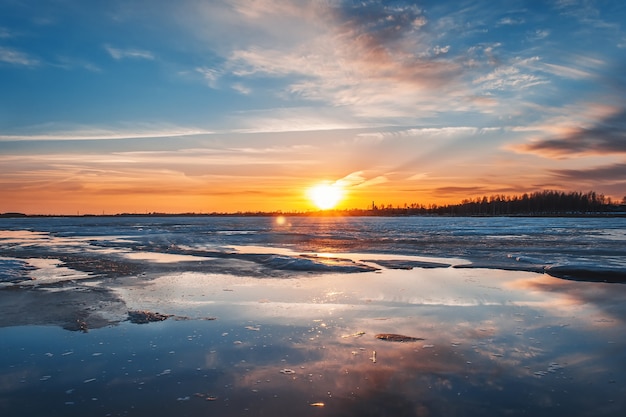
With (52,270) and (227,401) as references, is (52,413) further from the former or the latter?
(52,270)

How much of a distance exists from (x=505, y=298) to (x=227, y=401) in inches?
341

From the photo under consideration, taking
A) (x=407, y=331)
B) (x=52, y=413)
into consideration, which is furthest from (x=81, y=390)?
(x=407, y=331)

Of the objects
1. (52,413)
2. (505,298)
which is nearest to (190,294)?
(52,413)

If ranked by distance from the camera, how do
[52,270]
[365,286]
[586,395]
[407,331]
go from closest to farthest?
[586,395]
[407,331]
[365,286]
[52,270]

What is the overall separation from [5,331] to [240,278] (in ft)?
24.8

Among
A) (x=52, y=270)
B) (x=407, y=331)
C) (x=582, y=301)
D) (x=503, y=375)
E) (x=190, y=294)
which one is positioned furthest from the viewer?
(x=52, y=270)

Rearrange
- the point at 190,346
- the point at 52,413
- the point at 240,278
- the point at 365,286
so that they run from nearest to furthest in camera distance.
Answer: the point at 52,413 → the point at 190,346 → the point at 365,286 → the point at 240,278

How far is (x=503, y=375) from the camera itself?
6156mm

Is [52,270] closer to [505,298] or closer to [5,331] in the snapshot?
[5,331]

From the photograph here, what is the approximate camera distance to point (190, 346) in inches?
299

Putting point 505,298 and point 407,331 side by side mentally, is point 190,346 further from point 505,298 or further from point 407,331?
point 505,298

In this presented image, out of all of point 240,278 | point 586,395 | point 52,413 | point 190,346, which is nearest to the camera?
point 52,413

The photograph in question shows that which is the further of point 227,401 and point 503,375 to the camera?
point 503,375

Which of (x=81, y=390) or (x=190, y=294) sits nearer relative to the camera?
(x=81, y=390)
